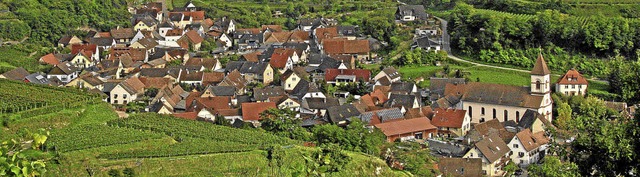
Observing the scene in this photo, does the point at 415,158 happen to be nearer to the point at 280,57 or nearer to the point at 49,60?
the point at 280,57

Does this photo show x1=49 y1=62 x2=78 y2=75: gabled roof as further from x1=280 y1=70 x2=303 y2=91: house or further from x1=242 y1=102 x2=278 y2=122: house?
x1=242 y1=102 x2=278 y2=122: house

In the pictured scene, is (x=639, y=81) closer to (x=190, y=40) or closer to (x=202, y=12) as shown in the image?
(x=190, y=40)

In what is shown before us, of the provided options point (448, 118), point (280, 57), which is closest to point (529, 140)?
point (448, 118)

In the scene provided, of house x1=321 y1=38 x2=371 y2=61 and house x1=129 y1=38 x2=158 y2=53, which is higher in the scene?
house x1=129 y1=38 x2=158 y2=53

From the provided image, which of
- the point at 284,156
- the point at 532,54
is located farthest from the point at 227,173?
the point at 532,54

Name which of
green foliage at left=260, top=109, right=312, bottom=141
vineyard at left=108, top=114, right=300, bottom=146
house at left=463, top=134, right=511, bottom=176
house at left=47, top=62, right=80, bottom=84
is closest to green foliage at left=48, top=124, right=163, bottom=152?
vineyard at left=108, top=114, right=300, bottom=146

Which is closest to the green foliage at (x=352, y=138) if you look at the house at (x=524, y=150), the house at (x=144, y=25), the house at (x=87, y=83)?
the house at (x=524, y=150)
